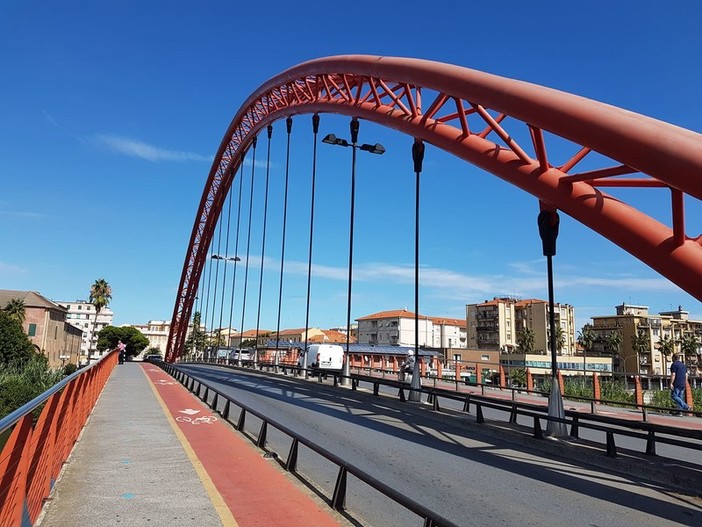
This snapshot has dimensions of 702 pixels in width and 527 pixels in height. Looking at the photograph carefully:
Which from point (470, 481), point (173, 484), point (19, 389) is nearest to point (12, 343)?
point (19, 389)

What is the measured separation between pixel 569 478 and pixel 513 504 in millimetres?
2006

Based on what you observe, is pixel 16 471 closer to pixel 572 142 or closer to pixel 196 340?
pixel 572 142

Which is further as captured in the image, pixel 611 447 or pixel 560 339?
pixel 560 339

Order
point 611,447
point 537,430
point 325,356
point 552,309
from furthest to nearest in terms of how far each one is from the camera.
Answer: point 325,356
point 552,309
point 537,430
point 611,447

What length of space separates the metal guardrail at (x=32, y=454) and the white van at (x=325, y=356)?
85.1 ft

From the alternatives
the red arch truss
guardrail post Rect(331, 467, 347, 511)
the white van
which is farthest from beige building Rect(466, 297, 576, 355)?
guardrail post Rect(331, 467, 347, 511)

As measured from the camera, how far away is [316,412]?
14750mm

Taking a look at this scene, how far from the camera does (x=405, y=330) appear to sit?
11362 cm

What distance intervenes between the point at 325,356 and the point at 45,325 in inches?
1980

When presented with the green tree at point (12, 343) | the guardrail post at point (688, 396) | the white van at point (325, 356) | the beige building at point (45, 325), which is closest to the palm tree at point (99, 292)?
the beige building at point (45, 325)

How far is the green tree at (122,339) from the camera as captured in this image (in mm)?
121688

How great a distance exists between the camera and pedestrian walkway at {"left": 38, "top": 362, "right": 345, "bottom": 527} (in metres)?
5.65

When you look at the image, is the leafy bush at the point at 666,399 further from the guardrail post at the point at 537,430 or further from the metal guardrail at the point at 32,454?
the metal guardrail at the point at 32,454

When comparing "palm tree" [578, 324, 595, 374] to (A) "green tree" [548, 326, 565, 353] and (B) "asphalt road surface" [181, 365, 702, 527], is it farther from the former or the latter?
(B) "asphalt road surface" [181, 365, 702, 527]
